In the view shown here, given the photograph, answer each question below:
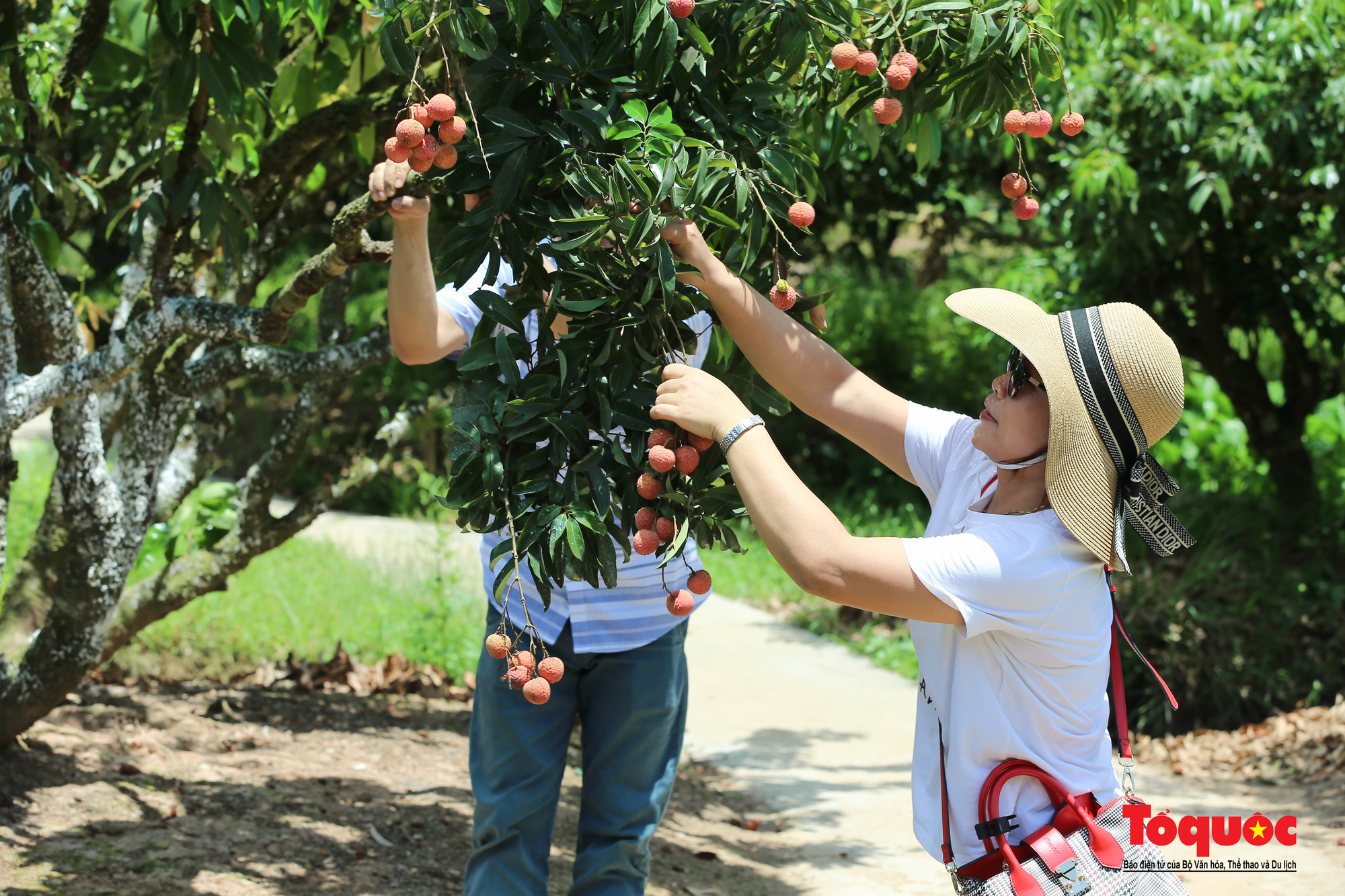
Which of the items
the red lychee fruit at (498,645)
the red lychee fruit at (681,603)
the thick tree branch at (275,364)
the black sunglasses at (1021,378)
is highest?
the thick tree branch at (275,364)

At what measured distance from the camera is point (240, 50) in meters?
2.31

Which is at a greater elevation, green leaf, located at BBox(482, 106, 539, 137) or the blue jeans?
green leaf, located at BBox(482, 106, 539, 137)

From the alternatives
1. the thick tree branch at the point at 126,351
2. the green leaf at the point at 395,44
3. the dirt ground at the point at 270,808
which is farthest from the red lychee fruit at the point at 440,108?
the dirt ground at the point at 270,808

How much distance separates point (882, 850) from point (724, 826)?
480mm

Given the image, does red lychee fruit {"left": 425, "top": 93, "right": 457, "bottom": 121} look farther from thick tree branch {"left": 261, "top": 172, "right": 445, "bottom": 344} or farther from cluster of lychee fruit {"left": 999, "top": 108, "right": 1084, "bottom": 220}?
cluster of lychee fruit {"left": 999, "top": 108, "right": 1084, "bottom": 220}

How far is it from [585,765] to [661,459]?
2.83 ft

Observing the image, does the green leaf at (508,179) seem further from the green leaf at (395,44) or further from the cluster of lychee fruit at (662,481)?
the cluster of lychee fruit at (662,481)

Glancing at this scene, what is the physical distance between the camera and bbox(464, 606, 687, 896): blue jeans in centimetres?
194

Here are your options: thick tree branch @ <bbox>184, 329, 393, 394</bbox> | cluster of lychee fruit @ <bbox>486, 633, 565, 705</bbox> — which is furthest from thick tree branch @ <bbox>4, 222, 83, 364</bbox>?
cluster of lychee fruit @ <bbox>486, 633, 565, 705</bbox>

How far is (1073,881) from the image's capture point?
58.5 inches

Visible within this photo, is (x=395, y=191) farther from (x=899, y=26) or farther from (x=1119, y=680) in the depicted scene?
(x=1119, y=680)

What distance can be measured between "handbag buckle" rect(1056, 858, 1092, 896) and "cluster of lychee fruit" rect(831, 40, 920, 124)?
1.08m

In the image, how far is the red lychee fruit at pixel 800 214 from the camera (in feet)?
5.13

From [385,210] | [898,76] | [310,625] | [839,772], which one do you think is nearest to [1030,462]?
[898,76]
